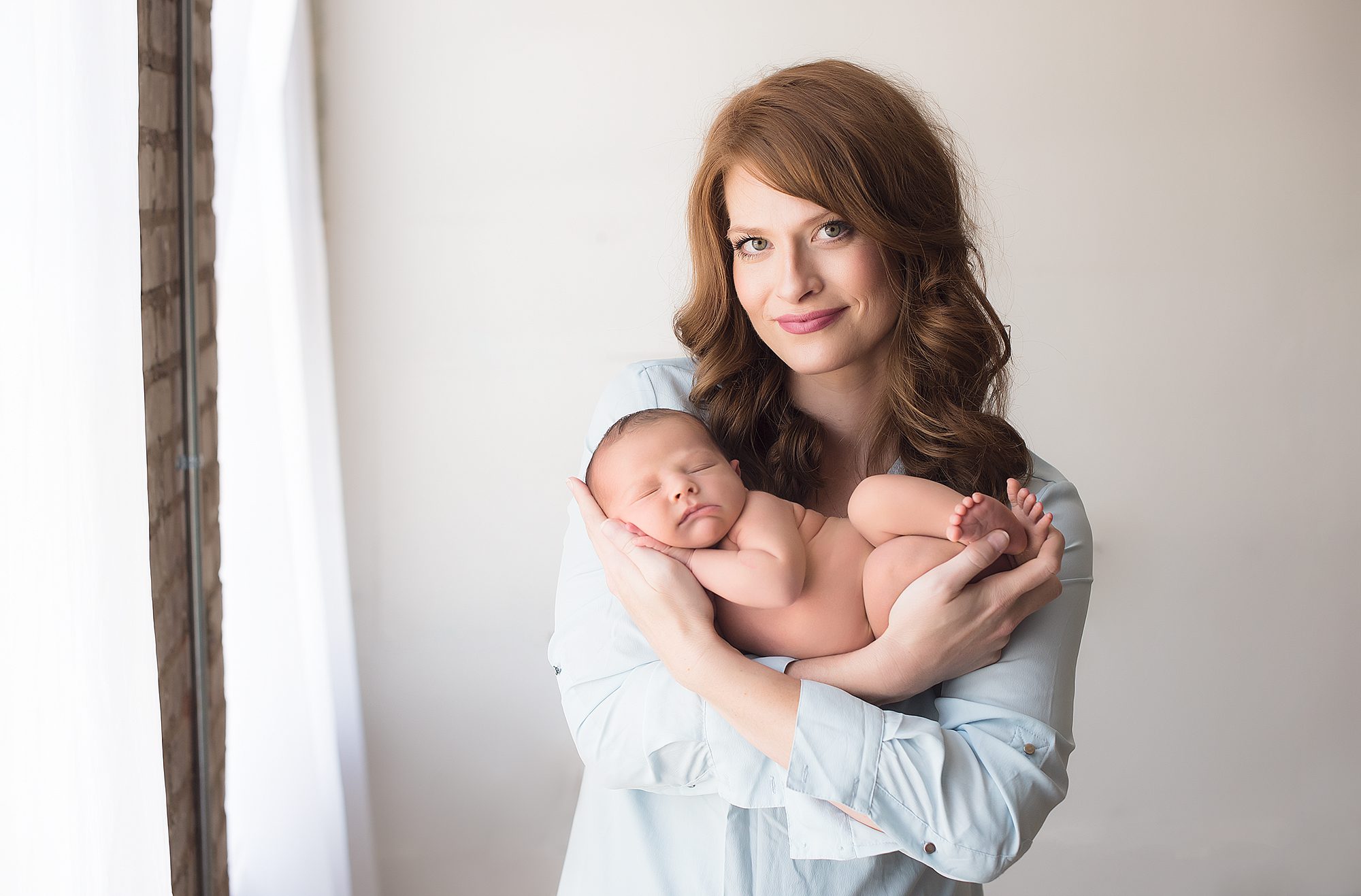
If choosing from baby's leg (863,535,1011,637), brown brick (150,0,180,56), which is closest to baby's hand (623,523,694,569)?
baby's leg (863,535,1011,637)

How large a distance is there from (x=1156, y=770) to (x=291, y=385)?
2.65 meters

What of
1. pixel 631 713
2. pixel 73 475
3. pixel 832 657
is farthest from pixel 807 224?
pixel 73 475

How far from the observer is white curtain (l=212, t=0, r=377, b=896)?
1.91m

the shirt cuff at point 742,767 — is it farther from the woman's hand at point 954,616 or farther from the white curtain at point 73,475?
the white curtain at point 73,475

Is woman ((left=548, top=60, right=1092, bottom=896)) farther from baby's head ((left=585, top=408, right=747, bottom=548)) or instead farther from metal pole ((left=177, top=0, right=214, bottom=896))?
metal pole ((left=177, top=0, right=214, bottom=896))

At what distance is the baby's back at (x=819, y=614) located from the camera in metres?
1.18

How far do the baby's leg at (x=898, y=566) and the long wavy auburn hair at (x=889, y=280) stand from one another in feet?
0.74

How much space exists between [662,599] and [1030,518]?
1.43 ft

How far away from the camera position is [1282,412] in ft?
9.34

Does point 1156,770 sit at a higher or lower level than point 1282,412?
lower

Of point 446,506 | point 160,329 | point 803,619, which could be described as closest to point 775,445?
point 803,619

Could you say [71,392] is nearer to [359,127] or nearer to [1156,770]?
[359,127]

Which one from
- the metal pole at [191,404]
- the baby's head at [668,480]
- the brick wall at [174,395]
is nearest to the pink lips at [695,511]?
the baby's head at [668,480]

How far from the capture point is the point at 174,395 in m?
1.83
